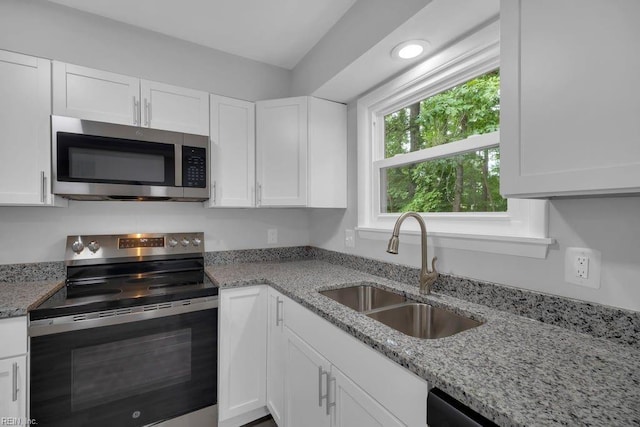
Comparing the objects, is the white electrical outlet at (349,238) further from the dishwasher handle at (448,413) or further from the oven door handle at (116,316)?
the dishwasher handle at (448,413)

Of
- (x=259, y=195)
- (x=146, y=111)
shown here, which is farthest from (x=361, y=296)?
(x=146, y=111)

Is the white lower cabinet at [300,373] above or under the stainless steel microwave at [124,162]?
under

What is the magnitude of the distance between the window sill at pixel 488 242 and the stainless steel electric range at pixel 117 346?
3.93ft

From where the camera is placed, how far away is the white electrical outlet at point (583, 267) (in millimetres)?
944

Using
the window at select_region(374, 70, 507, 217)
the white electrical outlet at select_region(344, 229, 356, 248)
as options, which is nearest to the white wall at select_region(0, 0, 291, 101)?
the window at select_region(374, 70, 507, 217)

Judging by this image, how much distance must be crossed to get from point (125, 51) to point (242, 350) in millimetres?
2041

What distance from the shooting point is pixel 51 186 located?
150 cm

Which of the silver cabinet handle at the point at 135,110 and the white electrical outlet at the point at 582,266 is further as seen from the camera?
the silver cabinet handle at the point at 135,110

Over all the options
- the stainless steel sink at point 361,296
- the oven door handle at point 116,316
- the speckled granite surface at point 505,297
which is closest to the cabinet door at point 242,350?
the oven door handle at point 116,316

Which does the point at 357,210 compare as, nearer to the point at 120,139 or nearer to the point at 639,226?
the point at 639,226

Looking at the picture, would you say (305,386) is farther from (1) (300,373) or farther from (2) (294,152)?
(2) (294,152)

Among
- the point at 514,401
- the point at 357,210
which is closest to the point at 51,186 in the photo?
the point at 357,210

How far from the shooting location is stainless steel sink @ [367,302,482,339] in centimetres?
123

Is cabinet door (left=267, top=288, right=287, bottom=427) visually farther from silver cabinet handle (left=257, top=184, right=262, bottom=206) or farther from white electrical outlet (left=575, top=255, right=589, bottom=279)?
white electrical outlet (left=575, top=255, right=589, bottom=279)
